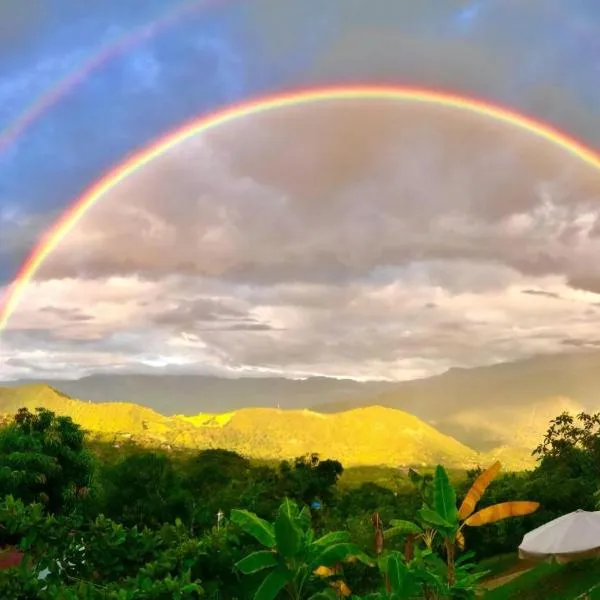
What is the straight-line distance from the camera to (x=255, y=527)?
25.8ft

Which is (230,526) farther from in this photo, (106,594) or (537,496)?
(537,496)

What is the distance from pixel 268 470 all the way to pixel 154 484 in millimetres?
29865

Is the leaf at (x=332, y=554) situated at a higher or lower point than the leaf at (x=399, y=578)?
higher

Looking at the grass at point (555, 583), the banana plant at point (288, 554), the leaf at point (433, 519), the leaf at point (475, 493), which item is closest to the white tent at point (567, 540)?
the grass at point (555, 583)

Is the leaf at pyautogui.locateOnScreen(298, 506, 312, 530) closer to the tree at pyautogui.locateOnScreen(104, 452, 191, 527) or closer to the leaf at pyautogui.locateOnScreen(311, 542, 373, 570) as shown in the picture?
the leaf at pyautogui.locateOnScreen(311, 542, 373, 570)

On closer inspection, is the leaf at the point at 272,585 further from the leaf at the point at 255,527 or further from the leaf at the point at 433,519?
the leaf at the point at 433,519

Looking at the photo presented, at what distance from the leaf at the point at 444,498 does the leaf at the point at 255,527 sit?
3318mm

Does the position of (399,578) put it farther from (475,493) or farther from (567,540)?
(567,540)

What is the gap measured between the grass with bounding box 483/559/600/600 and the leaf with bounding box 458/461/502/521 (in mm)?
12054

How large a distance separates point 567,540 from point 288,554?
43.8 feet

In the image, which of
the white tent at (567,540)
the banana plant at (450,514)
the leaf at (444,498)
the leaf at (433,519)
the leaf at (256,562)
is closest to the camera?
the leaf at (256,562)

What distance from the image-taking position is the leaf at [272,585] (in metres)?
7.50

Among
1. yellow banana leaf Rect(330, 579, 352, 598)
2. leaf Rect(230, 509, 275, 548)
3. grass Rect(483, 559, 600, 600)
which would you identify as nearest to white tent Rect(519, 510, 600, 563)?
grass Rect(483, 559, 600, 600)

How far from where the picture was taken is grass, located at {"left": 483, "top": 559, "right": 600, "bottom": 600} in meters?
21.7
